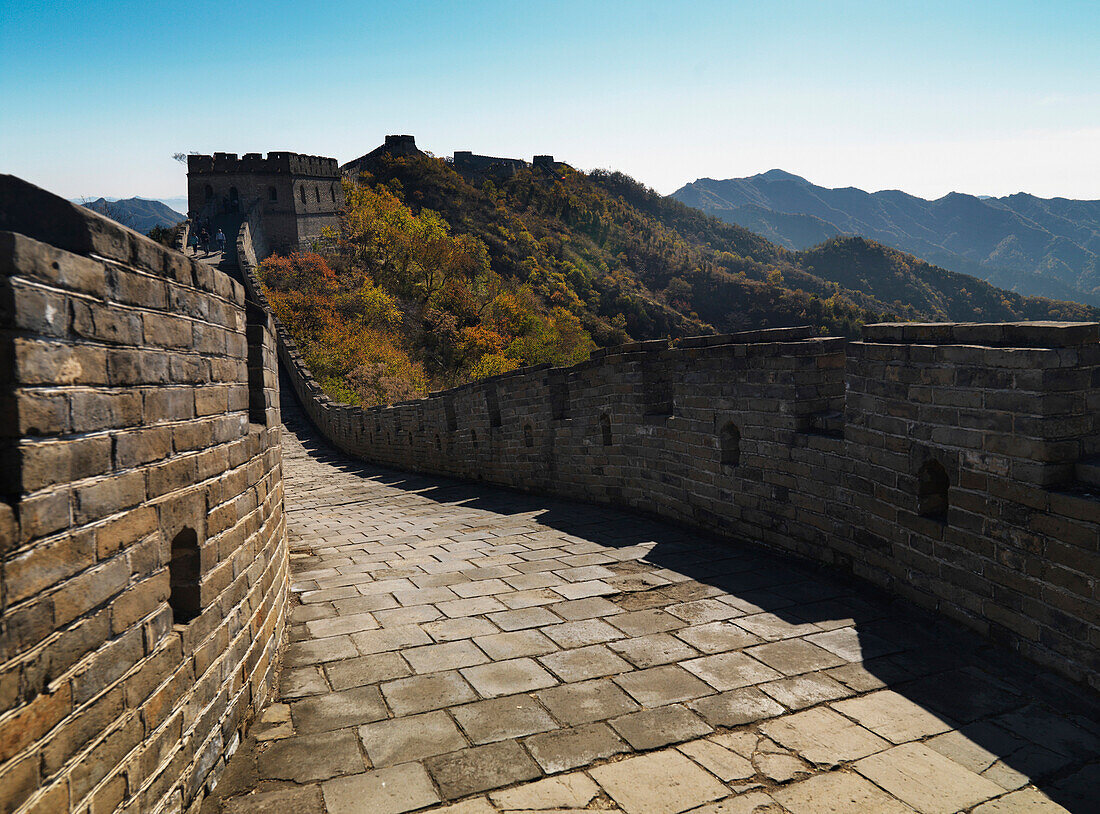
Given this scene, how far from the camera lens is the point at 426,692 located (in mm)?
3088

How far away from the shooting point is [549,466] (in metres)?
8.22

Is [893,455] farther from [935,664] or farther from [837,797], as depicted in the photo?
[837,797]

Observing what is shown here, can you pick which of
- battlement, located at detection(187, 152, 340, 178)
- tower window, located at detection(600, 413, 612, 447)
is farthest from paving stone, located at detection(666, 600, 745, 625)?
battlement, located at detection(187, 152, 340, 178)

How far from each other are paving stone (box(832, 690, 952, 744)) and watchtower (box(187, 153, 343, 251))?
134 ft

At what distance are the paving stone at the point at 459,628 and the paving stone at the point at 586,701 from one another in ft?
2.61

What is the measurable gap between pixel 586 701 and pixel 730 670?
73 cm

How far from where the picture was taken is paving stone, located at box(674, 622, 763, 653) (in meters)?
3.49

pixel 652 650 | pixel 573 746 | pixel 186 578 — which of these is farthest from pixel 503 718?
pixel 186 578

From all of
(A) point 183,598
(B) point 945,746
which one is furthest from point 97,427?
(B) point 945,746

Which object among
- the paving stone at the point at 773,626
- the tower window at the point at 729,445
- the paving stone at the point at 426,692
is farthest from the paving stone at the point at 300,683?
the tower window at the point at 729,445

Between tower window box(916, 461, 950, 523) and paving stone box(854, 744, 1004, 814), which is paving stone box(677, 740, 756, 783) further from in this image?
tower window box(916, 461, 950, 523)

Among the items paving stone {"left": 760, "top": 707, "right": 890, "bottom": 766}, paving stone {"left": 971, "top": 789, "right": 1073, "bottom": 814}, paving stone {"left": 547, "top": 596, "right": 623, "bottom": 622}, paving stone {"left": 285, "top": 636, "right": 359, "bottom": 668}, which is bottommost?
paving stone {"left": 971, "top": 789, "right": 1073, "bottom": 814}

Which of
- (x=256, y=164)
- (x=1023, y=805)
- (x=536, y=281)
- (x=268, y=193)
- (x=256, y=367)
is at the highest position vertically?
(x=256, y=164)

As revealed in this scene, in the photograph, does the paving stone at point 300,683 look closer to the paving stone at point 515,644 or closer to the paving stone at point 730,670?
the paving stone at point 515,644
